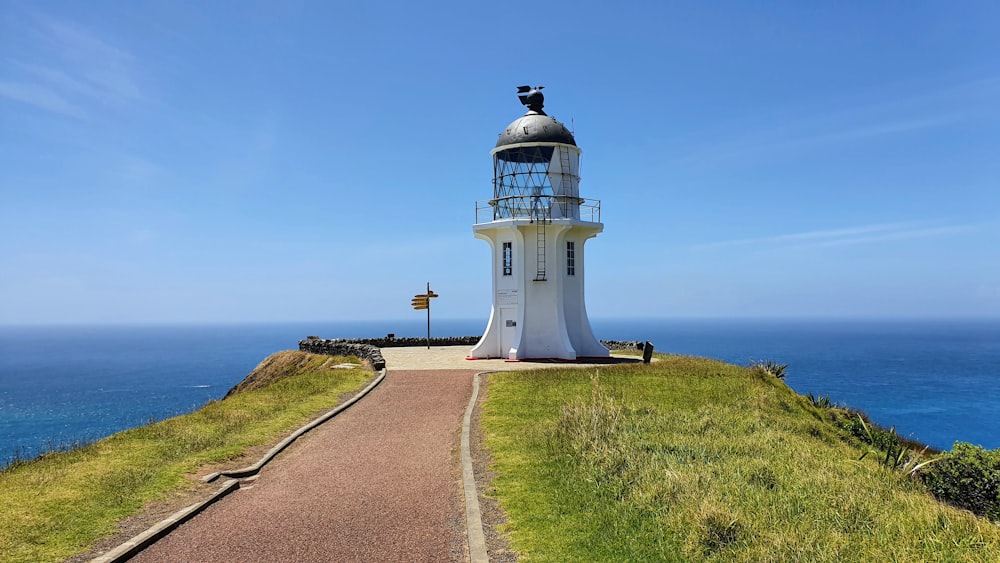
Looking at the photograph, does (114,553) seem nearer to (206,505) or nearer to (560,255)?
(206,505)

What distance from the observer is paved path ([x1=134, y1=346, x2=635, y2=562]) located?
782 cm

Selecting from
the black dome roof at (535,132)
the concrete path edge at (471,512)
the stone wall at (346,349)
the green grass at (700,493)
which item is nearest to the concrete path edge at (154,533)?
the concrete path edge at (471,512)

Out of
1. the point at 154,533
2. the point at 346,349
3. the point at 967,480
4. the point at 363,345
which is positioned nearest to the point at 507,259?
the point at 363,345

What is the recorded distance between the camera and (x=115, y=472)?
1072 cm

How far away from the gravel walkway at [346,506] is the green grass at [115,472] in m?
1.02

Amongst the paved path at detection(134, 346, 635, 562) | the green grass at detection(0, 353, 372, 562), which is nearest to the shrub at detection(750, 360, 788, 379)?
the paved path at detection(134, 346, 635, 562)

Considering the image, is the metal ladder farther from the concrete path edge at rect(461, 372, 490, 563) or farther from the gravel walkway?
the concrete path edge at rect(461, 372, 490, 563)

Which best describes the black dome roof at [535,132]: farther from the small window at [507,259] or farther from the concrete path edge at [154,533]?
the concrete path edge at [154,533]

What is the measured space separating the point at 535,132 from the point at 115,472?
2236 cm

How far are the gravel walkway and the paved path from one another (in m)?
0.01

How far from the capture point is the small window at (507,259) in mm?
29656

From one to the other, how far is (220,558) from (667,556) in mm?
5031

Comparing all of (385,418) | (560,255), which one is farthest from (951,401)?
(385,418)

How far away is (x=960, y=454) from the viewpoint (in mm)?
15289
